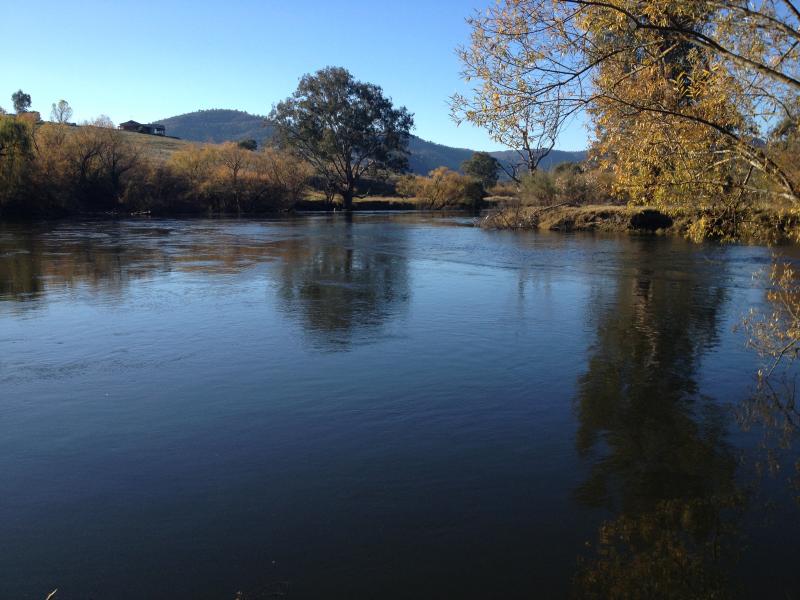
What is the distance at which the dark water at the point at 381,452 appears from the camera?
519 cm

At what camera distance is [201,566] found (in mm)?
5180

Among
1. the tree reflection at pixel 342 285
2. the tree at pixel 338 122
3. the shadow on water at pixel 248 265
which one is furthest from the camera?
the tree at pixel 338 122

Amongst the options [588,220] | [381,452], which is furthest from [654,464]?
[588,220]

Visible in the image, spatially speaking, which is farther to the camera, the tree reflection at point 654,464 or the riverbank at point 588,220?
the riverbank at point 588,220

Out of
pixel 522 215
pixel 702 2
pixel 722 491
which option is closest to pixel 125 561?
pixel 722 491

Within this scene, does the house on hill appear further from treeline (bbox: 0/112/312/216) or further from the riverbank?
the riverbank

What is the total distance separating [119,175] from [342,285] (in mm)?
56534

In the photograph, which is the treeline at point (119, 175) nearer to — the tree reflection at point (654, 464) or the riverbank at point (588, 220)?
the riverbank at point (588, 220)

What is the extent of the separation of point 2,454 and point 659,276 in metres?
18.6

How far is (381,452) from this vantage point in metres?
7.29

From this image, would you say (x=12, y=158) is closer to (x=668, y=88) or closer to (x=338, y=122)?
(x=338, y=122)

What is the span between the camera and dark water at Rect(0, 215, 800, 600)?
519 cm

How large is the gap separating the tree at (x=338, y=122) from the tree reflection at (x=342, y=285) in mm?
48728

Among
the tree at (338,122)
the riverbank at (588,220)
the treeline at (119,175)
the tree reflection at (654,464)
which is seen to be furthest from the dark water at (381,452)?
the tree at (338,122)
